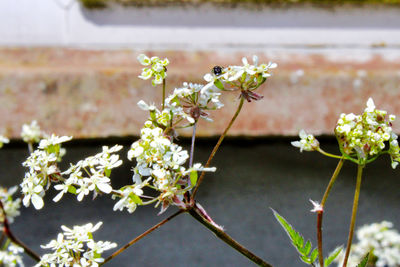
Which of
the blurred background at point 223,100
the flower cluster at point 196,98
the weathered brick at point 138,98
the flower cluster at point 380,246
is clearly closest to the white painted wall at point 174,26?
the blurred background at point 223,100

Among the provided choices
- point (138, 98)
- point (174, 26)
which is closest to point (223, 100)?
point (138, 98)

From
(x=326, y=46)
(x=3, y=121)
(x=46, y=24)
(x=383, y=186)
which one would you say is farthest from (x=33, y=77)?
(x=383, y=186)

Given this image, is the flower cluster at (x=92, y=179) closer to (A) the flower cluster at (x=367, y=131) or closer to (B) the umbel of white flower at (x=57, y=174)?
(B) the umbel of white flower at (x=57, y=174)

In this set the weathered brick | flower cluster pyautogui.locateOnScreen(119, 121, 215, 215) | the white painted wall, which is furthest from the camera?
the white painted wall

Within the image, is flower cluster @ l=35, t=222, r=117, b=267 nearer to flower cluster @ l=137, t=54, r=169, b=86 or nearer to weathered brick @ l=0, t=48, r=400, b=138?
flower cluster @ l=137, t=54, r=169, b=86

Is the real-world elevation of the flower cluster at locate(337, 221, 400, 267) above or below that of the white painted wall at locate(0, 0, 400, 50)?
below

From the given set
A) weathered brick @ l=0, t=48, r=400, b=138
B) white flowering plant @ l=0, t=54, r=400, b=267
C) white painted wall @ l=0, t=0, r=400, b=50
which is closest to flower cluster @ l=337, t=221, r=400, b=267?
weathered brick @ l=0, t=48, r=400, b=138

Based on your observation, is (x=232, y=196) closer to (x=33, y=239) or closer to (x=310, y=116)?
(x=310, y=116)
